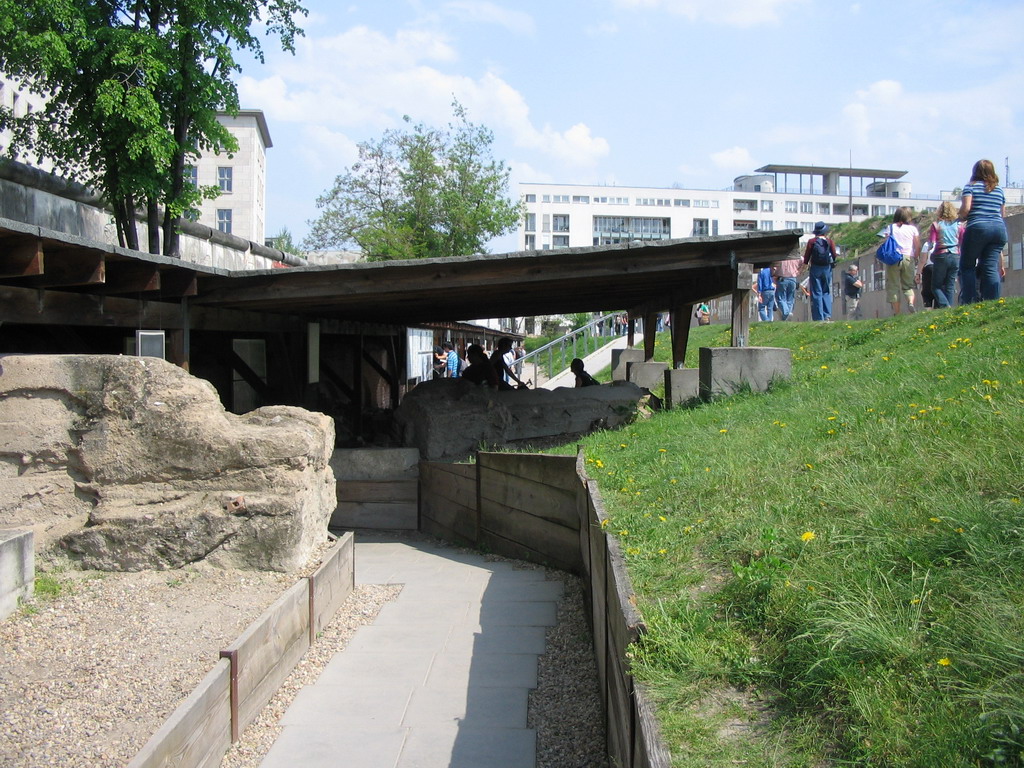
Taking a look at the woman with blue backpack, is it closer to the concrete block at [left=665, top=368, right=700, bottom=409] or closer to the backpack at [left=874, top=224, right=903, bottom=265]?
the backpack at [left=874, top=224, right=903, bottom=265]

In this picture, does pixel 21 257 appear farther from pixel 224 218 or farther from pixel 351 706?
pixel 224 218

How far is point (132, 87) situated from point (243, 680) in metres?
Result: 9.98

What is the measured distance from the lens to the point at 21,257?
596 centimetres

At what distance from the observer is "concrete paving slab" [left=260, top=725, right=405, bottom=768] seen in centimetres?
464

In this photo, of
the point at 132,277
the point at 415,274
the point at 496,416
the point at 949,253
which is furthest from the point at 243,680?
the point at 949,253

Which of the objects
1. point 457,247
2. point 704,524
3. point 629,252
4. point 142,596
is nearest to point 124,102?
point 629,252

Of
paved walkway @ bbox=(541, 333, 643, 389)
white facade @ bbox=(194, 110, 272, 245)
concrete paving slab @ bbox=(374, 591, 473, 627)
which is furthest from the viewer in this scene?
white facade @ bbox=(194, 110, 272, 245)

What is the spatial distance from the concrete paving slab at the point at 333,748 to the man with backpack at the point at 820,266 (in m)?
10.8

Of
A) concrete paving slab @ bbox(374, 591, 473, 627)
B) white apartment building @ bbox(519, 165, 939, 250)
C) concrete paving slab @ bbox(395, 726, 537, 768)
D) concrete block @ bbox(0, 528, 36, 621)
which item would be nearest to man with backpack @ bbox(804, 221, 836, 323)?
concrete paving slab @ bbox(374, 591, 473, 627)

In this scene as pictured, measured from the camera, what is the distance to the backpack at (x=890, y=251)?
1309cm

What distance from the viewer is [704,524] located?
469cm

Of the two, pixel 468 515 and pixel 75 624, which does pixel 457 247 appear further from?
pixel 75 624

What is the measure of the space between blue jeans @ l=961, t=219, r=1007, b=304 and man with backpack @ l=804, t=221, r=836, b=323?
2.55m

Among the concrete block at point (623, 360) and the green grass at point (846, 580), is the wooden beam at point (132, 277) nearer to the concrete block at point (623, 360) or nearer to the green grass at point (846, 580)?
the green grass at point (846, 580)
